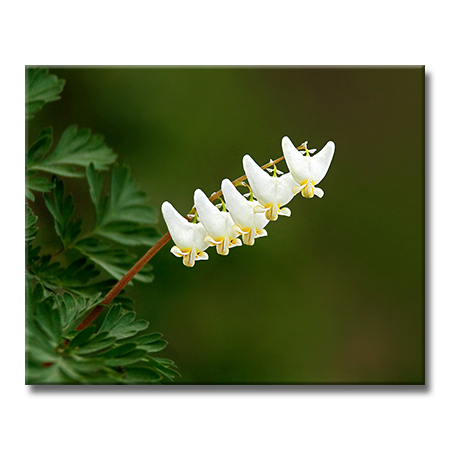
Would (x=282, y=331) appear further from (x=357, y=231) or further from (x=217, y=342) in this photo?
(x=357, y=231)

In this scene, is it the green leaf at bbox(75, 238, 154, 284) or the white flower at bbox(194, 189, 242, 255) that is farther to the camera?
the green leaf at bbox(75, 238, 154, 284)

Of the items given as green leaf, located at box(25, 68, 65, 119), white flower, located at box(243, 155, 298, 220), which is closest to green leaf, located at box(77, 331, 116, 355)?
white flower, located at box(243, 155, 298, 220)

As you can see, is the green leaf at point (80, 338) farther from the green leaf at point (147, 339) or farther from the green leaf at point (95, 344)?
the green leaf at point (147, 339)

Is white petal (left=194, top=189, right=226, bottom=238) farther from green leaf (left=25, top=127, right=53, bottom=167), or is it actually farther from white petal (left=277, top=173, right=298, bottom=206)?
green leaf (left=25, top=127, right=53, bottom=167)

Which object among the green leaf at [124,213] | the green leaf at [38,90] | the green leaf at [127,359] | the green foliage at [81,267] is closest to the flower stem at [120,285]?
the green foliage at [81,267]
